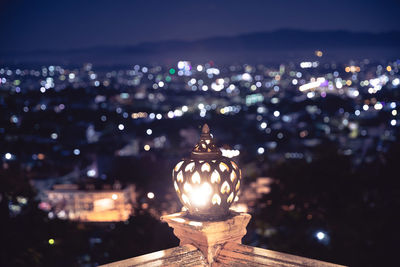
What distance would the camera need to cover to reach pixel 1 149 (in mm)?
25406

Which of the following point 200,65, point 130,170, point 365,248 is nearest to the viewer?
point 365,248

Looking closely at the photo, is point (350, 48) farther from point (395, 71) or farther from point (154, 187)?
point (154, 187)

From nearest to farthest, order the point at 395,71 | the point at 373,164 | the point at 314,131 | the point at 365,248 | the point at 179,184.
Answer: the point at 179,184
the point at 365,248
the point at 373,164
the point at 395,71
the point at 314,131

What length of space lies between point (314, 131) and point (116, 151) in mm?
18511

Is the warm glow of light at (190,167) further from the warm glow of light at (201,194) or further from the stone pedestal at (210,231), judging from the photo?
the stone pedestal at (210,231)

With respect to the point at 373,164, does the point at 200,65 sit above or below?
above

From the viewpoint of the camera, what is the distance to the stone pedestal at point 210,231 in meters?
2.85

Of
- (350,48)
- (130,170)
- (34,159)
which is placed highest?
(350,48)

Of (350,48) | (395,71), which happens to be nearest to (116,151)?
(395,71)

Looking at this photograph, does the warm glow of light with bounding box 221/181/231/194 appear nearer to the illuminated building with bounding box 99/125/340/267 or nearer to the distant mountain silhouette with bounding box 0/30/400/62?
the illuminated building with bounding box 99/125/340/267

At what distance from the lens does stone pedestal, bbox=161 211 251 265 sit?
2.85m

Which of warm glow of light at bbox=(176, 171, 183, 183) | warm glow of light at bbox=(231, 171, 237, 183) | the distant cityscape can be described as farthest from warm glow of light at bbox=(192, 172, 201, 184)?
the distant cityscape

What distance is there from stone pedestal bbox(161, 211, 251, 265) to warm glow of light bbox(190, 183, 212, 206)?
129 mm

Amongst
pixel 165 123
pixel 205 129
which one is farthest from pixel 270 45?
pixel 205 129
